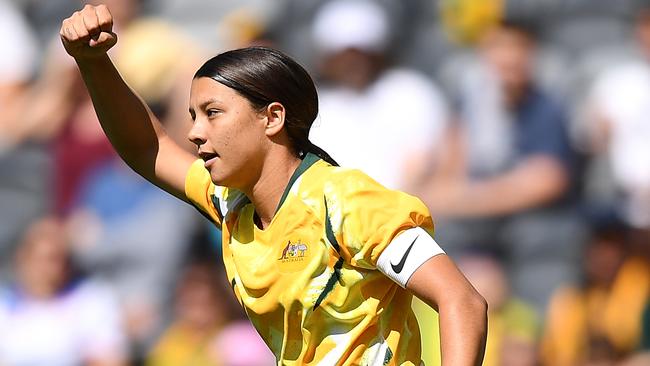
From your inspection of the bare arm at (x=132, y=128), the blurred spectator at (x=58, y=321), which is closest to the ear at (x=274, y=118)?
the bare arm at (x=132, y=128)

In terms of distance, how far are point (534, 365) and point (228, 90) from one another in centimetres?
361

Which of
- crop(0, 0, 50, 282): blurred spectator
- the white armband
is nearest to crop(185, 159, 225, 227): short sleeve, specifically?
the white armband

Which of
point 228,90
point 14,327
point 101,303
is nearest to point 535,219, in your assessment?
point 101,303

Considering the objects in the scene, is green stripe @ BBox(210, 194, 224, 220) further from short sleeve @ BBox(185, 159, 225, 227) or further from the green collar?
the green collar

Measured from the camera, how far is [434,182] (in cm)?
819

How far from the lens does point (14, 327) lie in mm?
7930

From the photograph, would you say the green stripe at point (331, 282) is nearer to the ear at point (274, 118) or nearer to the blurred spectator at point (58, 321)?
the ear at point (274, 118)

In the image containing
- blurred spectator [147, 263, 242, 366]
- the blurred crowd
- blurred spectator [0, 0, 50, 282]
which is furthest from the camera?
blurred spectator [0, 0, 50, 282]

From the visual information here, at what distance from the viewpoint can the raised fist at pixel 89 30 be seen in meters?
4.10

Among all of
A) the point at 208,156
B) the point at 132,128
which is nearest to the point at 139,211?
the point at 132,128

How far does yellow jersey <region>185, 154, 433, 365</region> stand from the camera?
374 centimetres

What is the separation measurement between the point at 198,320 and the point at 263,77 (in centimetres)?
397

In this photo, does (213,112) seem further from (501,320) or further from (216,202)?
(501,320)

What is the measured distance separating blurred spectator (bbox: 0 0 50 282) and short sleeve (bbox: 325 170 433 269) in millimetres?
5810
